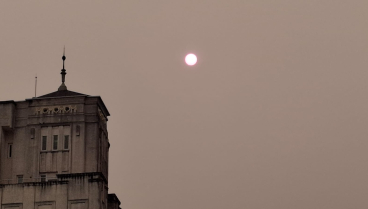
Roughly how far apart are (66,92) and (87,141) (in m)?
6.99

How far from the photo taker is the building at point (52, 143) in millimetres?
83125

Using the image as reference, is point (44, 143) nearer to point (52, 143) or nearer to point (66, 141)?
point (52, 143)

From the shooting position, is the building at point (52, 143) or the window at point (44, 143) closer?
the building at point (52, 143)

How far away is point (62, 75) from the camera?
95.3m

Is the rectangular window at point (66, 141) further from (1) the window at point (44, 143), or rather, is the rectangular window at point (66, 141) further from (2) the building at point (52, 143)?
(1) the window at point (44, 143)

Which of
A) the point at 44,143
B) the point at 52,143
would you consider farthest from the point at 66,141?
the point at 44,143

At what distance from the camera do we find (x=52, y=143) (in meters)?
87.4

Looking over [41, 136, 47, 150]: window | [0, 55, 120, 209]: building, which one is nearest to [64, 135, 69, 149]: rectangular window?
[0, 55, 120, 209]: building

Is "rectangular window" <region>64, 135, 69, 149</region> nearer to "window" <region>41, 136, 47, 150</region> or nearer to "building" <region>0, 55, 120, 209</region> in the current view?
"building" <region>0, 55, 120, 209</region>

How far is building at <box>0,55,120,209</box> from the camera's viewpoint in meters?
83.1

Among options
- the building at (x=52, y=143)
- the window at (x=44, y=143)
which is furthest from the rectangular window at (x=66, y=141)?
the window at (x=44, y=143)

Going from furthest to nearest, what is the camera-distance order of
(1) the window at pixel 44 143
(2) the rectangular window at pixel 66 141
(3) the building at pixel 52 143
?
1. (1) the window at pixel 44 143
2. (2) the rectangular window at pixel 66 141
3. (3) the building at pixel 52 143

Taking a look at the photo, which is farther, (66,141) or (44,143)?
(44,143)

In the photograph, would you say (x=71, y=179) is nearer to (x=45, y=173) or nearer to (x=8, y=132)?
(x=45, y=173)
